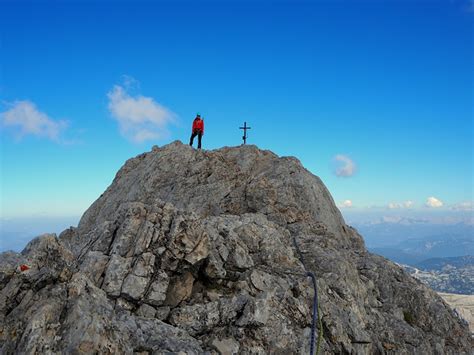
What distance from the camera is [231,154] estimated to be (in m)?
49.4

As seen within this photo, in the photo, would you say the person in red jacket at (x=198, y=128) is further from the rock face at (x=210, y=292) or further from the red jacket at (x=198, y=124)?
the rock face at (x=210, y=292)

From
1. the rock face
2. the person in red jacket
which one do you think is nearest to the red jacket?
the person in red jacket

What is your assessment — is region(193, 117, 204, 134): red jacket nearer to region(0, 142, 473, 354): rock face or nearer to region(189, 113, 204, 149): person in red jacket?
region(189, 113, 204, 149): person in red jacket

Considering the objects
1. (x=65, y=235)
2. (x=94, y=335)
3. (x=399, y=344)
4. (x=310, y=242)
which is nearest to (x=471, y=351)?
(x=399, y=344)

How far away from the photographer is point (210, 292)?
2053 centimetres

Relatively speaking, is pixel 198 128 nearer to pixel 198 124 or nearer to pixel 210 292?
pixel 198 124

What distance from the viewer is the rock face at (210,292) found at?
14.2 metres

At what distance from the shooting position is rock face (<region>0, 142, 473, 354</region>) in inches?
557

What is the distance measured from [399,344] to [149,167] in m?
32.9

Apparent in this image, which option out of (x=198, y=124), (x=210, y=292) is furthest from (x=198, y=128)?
(x=210, y=292)

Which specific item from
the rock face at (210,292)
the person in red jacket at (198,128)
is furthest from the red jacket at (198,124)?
the rock face at (210,292)

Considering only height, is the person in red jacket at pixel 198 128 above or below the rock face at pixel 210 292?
above

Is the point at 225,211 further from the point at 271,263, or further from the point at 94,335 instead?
the point at 94,335

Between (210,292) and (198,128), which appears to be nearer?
(210,292)
